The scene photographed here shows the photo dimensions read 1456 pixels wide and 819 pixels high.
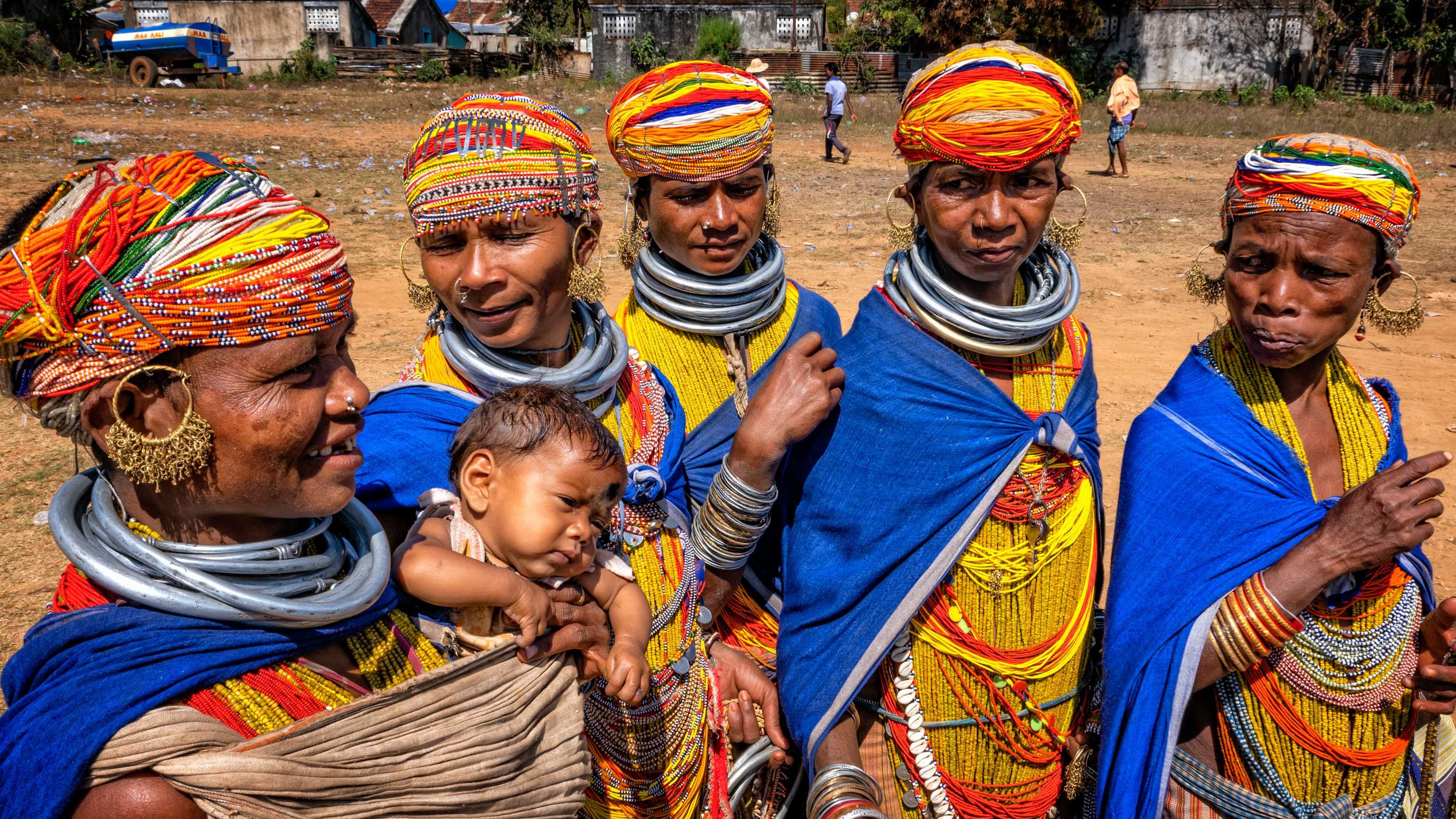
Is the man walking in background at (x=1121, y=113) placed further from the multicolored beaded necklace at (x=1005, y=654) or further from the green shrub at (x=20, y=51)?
the green shrub at (x=20, y=51)

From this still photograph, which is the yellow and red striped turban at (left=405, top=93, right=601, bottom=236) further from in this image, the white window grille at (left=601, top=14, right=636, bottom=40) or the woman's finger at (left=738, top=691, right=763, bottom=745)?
the white window grille at (left=601, top=14, right=636, bottom=40)

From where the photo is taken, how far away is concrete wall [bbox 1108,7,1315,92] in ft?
111

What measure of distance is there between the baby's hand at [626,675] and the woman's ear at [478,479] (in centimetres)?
42

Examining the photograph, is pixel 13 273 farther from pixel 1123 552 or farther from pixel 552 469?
pixel 1123 552

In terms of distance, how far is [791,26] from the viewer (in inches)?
1647

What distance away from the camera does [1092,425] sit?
2752 mm

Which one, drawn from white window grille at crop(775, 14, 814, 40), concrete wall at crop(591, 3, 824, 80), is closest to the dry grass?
white window grille at crop(775, 14, 814, 40)

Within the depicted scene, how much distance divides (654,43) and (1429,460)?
1623 inches

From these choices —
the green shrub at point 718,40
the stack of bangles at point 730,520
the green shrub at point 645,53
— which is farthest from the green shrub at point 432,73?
the stack of bangles at point 730,520

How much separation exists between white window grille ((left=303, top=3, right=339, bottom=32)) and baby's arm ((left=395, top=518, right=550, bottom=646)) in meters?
47.8

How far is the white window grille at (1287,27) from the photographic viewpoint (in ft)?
109

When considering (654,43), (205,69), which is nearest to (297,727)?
(205,69)

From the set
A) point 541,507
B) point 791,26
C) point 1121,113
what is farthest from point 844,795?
point 791,26

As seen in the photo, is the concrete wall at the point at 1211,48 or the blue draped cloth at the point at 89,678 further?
the concrete wall at the point at 1211,48
